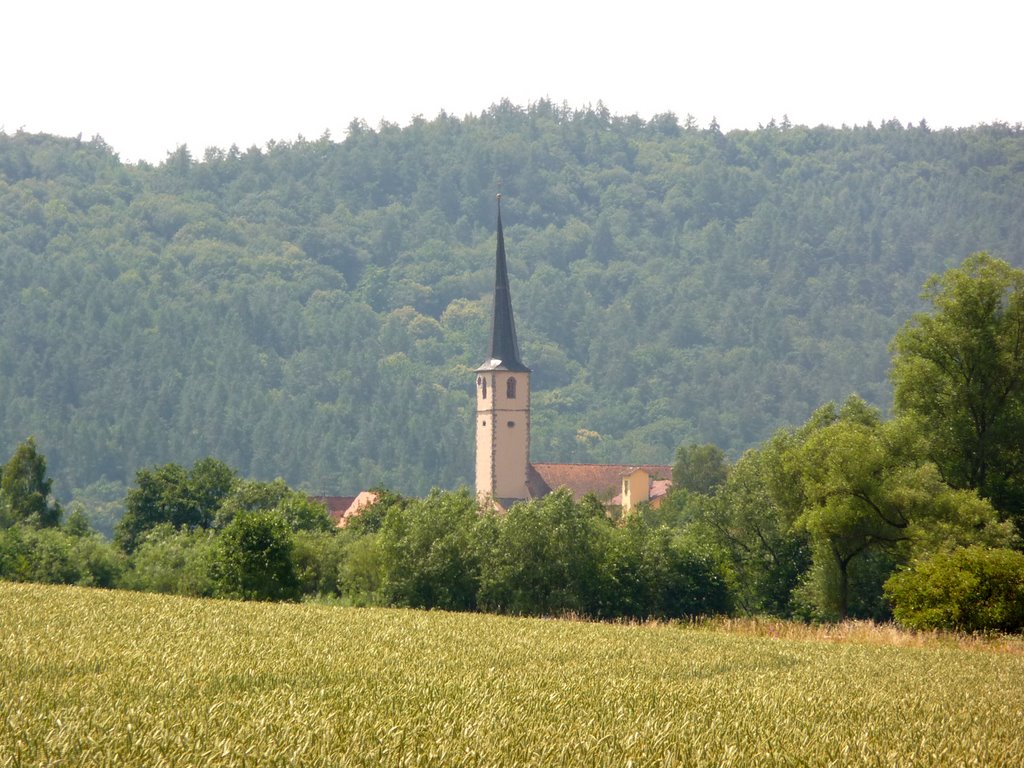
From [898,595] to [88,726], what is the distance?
106ft

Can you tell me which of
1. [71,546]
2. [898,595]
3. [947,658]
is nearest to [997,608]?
[898,595]

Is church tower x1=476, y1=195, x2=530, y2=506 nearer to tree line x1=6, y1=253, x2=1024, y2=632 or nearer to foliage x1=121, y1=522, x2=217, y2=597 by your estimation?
foliage x1=121, y1=522, x2=217, y2=597

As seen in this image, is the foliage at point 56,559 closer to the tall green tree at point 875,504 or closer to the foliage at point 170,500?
the foliage at point 170,500

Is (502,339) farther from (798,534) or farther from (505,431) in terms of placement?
(798,534)

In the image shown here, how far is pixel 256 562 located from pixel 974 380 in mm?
27383

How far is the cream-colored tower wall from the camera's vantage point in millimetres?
158250

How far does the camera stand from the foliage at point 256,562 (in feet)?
179

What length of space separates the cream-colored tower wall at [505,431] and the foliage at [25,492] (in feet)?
229

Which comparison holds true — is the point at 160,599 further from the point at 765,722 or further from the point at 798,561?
the point at 798,561

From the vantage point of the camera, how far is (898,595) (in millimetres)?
43812

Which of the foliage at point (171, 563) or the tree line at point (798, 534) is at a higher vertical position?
the tree line at point (798, 534)

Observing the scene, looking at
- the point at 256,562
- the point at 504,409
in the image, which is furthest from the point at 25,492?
the point at 504,409

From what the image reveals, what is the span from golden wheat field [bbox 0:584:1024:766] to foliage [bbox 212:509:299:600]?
20093 millimetres

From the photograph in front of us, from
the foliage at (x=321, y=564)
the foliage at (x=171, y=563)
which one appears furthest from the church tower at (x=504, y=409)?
the foliage at (x=321, y=564)
